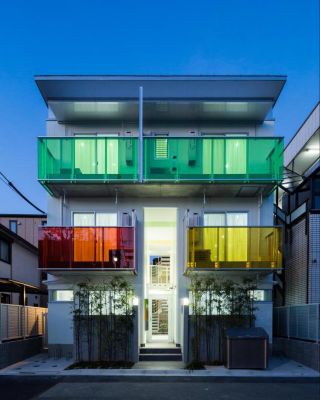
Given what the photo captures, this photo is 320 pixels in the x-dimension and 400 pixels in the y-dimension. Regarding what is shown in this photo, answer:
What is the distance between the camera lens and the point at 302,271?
15578mm

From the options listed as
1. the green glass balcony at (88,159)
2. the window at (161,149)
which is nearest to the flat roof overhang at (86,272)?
the green glass balcony at (88,159)

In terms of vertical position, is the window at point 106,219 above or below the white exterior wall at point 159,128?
below

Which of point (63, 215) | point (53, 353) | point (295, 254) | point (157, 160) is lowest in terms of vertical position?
point (53, 353)

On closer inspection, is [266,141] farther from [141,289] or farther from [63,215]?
[63,215]

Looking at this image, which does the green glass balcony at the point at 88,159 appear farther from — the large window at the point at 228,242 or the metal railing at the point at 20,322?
the metal railing at the point at 20,322

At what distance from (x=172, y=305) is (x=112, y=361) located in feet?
13.3

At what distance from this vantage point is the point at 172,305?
16.2 meters

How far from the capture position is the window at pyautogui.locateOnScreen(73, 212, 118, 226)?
15.6 m

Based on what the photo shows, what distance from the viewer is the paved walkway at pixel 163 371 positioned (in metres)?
11.1

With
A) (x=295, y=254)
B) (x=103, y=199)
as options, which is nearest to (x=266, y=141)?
(x=295, y=254)

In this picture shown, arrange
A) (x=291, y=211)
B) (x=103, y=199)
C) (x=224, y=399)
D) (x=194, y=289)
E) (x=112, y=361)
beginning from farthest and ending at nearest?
(x=291, y=211) → (x=103, y=199) → (x=194, y=289) → (x=112, y=361) → (x=224, y=399)

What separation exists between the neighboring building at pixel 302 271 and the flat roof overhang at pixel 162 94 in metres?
3.75

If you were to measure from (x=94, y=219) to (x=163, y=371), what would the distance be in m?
6.27

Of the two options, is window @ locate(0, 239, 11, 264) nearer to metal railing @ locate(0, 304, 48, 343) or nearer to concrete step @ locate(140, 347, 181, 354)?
metal railing @ locate(0, 304, 48, 343)
